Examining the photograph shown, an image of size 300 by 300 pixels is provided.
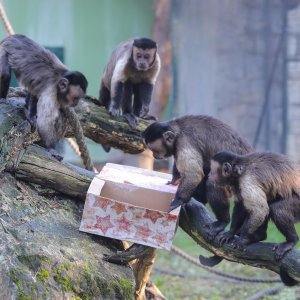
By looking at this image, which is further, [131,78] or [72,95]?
[131,78]

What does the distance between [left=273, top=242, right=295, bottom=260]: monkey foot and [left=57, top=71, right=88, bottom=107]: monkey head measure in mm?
2570

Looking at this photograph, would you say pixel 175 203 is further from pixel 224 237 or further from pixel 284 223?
pixel 284 223

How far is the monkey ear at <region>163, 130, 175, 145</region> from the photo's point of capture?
5637mm

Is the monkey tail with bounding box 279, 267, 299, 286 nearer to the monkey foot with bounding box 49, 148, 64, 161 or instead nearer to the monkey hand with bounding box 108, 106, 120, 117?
the monkey foot with bounding box 49, 148, 64, 161

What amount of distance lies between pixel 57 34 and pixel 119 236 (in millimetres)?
9611

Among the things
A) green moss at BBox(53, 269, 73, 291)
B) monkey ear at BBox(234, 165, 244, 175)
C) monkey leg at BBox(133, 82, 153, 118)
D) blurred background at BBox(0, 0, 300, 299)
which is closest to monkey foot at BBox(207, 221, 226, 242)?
monkey ear at BBox(234, 165, 244, 175)

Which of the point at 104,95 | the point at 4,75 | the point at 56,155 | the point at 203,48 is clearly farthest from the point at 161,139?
the point at 203,48

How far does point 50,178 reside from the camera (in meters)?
5.65

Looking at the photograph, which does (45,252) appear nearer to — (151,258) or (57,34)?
(151,258)

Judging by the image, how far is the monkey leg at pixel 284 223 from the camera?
4.68 m

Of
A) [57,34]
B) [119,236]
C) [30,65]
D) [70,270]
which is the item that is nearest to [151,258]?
[119,236]

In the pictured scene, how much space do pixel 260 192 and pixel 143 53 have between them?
3.12 m

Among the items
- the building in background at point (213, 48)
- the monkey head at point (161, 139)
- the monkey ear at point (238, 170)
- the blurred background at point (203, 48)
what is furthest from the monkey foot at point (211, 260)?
the building in background at point (213, 48)

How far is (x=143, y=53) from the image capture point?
7523mm
